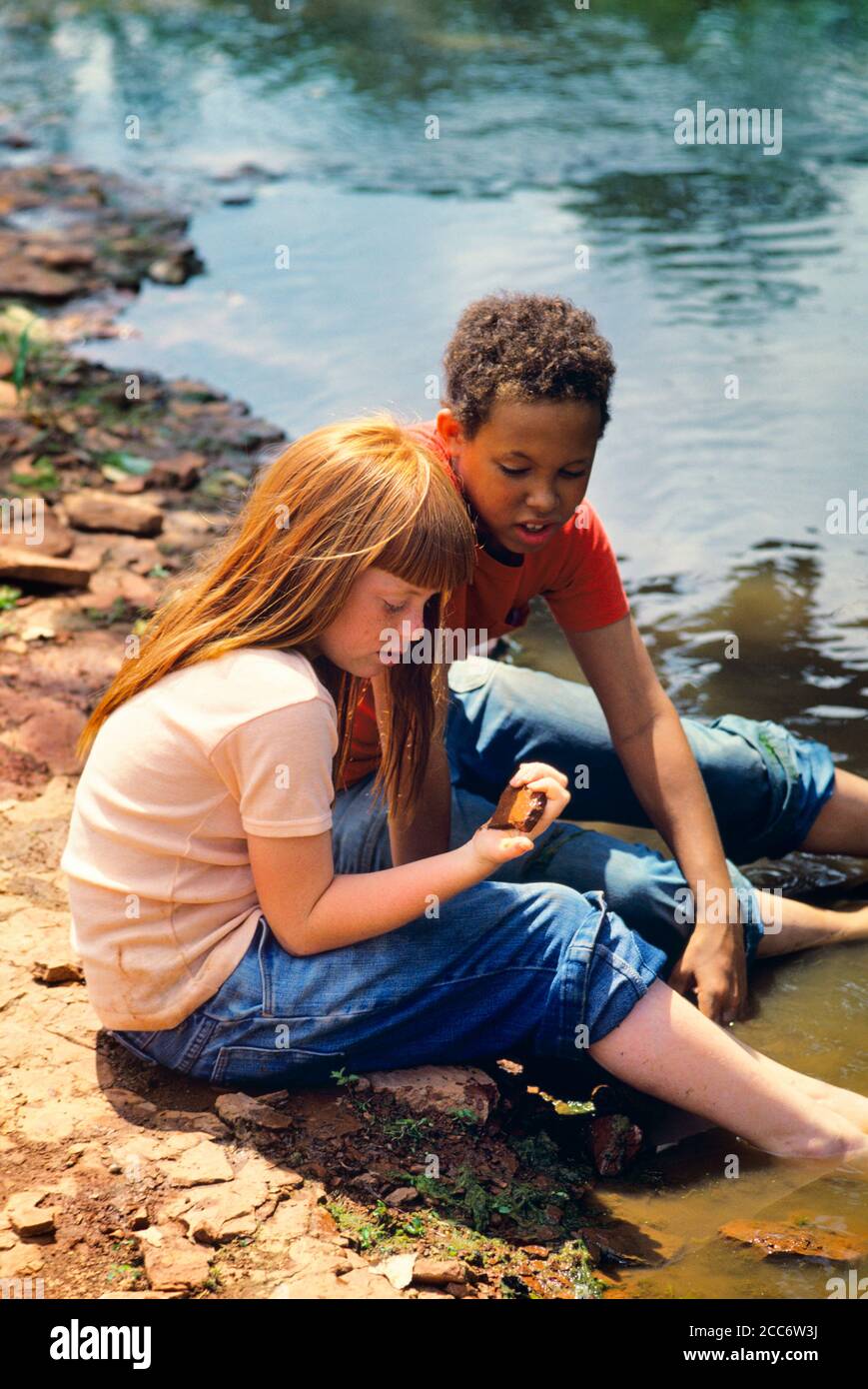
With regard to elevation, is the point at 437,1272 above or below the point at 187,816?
below

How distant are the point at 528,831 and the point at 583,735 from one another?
834mm

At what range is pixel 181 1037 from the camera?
233 cm

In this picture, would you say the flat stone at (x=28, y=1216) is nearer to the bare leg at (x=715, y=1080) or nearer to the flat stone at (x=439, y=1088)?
the flat stone at (x=439, y=1088)

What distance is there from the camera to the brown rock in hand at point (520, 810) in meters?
2.18

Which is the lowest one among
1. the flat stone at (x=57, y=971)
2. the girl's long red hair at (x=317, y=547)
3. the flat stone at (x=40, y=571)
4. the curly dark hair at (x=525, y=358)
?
the flat stone at (x=57, y=971)

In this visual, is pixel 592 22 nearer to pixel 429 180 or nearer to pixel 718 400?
pixel 429 180

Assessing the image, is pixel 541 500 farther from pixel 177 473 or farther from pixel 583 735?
pixel 177 473

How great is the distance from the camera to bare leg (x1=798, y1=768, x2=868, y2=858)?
3119mm

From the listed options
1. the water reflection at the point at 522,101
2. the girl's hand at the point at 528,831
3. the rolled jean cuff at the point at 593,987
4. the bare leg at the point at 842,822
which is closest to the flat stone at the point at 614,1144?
the rolled jean cuff at the point at 593,987

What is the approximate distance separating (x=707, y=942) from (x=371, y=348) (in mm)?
3927

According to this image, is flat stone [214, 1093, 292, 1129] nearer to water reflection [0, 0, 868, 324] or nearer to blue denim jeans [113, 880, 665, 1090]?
blue denim jeans [113, 880, 665, 1090]

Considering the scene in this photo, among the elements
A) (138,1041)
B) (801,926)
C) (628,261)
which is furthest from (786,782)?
(628,261)

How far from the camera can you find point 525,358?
2.48 m
